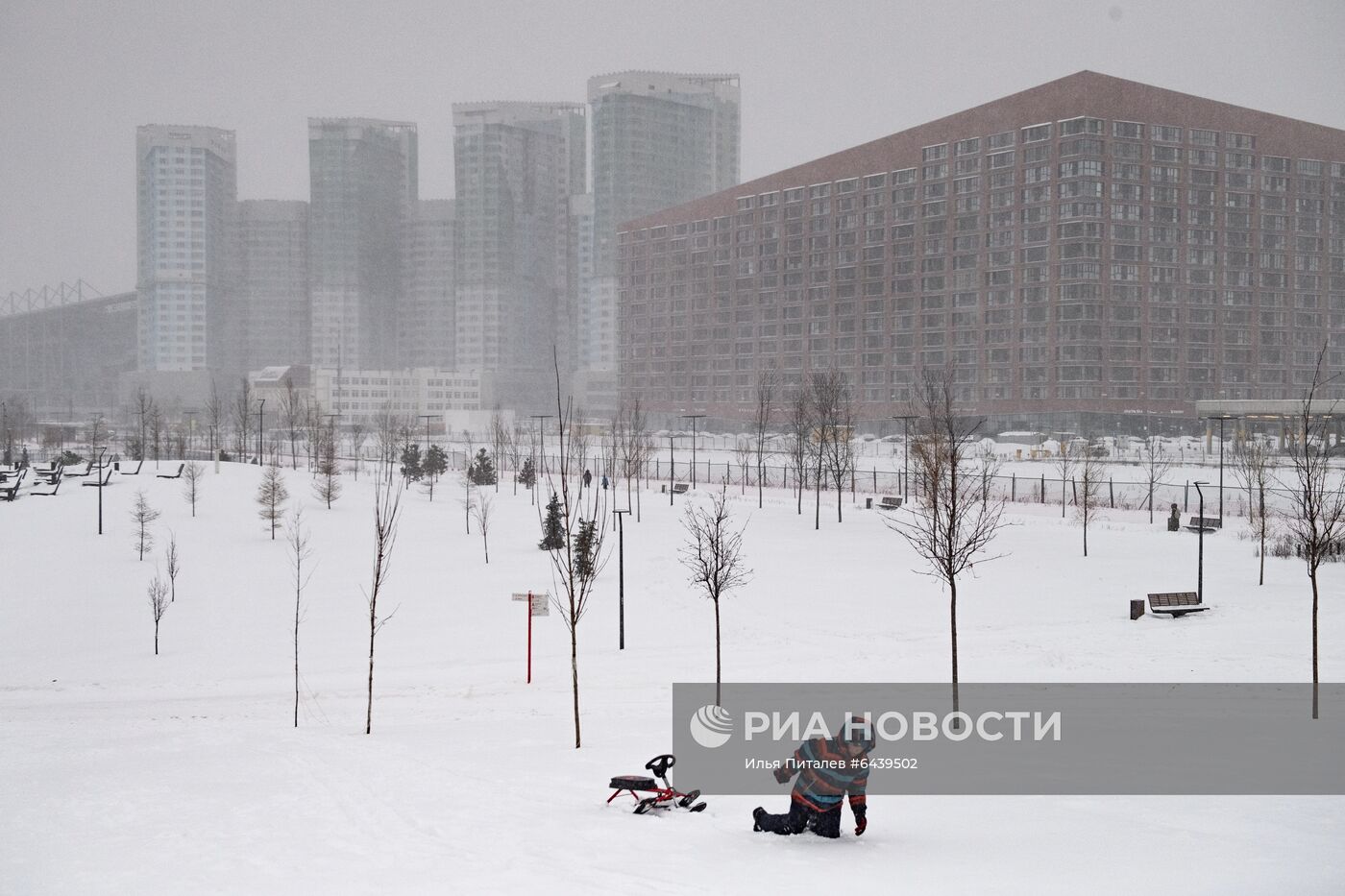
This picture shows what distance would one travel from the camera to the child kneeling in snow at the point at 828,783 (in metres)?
9.04

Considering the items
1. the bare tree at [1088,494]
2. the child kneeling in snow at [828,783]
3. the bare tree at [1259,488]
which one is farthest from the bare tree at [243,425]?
the child kneeling in snow at [828,783]

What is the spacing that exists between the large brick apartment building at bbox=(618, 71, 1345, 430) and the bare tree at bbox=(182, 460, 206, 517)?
208 ft

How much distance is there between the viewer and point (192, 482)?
153 ft

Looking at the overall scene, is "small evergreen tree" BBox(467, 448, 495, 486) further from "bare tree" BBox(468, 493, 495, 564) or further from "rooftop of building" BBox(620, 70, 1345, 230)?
"rooftop of building" BBox(620, 70, 1345, 230)

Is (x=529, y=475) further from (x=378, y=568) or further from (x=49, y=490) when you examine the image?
(x=378, y=568)

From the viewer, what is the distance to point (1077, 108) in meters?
93.6

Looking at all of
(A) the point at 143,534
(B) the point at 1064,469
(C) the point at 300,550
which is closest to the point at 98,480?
(A) the point at 143,534

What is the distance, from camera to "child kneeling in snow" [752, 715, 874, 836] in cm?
904

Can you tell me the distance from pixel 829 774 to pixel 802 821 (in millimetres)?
681

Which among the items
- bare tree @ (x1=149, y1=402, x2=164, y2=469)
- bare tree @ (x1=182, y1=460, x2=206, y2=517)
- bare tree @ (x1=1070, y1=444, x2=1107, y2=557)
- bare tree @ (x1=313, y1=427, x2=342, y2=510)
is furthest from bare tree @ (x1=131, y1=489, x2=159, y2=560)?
bare tree @ (x1=1070, y1=444, x2=1107, y2=557)

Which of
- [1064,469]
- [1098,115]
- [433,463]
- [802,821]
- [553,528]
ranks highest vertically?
[1098,115]

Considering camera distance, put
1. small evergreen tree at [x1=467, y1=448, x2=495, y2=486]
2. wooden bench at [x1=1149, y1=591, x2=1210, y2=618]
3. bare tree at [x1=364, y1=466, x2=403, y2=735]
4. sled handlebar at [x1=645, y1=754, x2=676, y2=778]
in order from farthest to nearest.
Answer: small evergreen tree at [x1=467, y1=448, x2=495, y2=486] < wooden bench at [x1=1149, y1=591, x2=1210, y2=618] < bare tree at [x1=364, y1=466, x2=403, y2=735] < sled handlebar at [x1=645, y1=754, x2=676, y2=778]

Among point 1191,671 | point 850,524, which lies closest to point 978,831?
point 1191,671

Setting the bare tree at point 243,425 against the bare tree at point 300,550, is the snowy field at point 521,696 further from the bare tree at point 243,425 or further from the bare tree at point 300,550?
the bare tree at point 243,425
